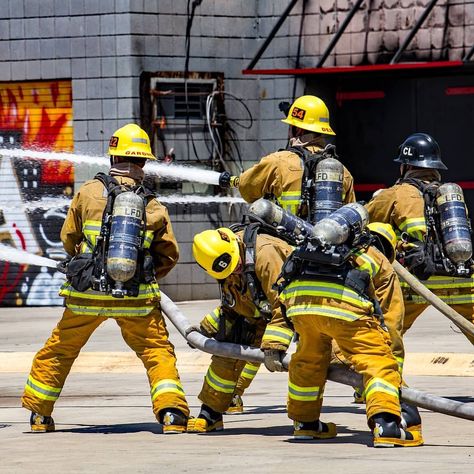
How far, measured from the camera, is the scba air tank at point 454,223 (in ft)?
30.2

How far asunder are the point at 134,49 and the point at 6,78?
→ 5.38 feet

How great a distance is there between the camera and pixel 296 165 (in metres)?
9.24

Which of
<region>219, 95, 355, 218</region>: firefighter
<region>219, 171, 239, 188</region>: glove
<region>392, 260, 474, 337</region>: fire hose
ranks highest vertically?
<region>219, 95, 355, 218</region>: firefighter

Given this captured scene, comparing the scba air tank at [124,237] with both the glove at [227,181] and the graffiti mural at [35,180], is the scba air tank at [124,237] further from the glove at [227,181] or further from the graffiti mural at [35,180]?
the graffiti mural at [35,180]

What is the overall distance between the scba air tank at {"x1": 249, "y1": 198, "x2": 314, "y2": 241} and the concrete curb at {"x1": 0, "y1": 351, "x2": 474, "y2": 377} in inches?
155

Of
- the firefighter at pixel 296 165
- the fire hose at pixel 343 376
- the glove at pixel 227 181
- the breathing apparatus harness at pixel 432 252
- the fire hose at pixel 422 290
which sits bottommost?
the fire hose at pixel 343 376

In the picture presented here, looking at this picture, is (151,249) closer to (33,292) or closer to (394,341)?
(394,341)

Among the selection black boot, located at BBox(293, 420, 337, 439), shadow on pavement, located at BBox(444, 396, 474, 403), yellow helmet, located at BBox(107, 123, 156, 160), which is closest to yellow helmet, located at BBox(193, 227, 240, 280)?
black boot, located at BBox(293, 420, 337, 439)

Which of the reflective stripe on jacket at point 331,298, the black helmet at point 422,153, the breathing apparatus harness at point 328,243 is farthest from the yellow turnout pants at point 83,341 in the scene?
the black helmet at point 422,153

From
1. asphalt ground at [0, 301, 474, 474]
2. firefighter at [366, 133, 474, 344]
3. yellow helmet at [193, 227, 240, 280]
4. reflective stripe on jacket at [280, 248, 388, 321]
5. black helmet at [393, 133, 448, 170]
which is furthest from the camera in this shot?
black helmet at [393, 133, 448, 170]

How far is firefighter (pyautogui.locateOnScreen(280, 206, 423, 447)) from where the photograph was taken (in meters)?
→ 7.22

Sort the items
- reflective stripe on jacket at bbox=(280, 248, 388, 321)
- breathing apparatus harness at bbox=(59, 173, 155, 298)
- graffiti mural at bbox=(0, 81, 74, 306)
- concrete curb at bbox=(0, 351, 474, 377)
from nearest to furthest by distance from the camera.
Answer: reflective stripe on jacket at bbox=(280, 248, 388, 321), breathing apparatus harness at bbox=(59, 173, 155, 298), concrete curb at bbox=(0, 351, 474, 377), graffiti mural at bbox=(0, 81, 74, 306)

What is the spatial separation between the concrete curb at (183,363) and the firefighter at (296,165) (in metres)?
2.22

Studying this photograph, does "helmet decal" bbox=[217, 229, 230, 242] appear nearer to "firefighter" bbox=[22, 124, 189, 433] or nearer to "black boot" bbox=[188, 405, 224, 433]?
"firefighter" bbox=[22, 124, 189, 433]
